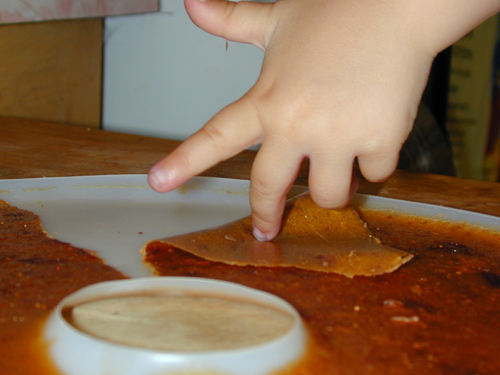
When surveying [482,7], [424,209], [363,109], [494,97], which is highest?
[482,7]

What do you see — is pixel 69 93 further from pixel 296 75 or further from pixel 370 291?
pixel 370 291

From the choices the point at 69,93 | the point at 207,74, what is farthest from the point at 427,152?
the point at 69,93

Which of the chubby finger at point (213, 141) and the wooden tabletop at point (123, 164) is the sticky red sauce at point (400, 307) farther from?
the wooden tabletop at point (123, 164)

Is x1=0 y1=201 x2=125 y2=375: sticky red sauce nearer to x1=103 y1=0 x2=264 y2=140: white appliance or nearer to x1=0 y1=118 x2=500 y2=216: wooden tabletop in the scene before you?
x1=0 y1=118 x2=500 y2=216: wooden tabletop

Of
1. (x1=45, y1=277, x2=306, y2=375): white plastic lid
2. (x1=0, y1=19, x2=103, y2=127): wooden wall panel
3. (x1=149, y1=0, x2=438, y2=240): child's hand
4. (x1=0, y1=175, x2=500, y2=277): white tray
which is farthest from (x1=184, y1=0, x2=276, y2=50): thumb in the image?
(x1=0, y1=19, x2=103, y2=127): wooden wall panel

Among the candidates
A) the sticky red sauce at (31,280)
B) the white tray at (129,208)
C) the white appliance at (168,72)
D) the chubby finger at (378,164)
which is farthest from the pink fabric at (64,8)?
the chubby finger at (378,164)

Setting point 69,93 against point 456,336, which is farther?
point 69,93
